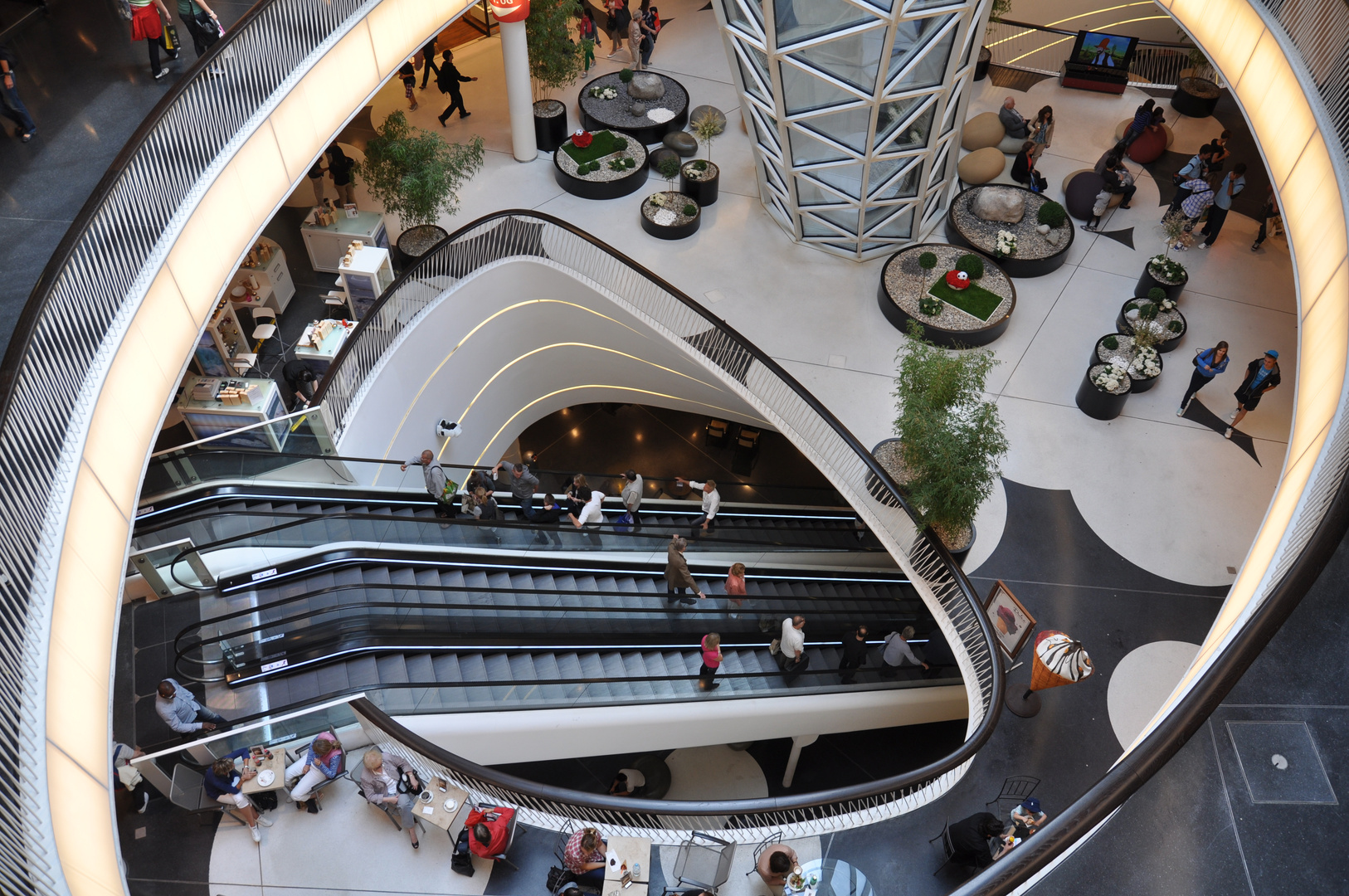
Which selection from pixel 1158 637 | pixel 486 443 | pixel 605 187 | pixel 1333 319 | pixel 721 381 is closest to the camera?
pixel 1333 319

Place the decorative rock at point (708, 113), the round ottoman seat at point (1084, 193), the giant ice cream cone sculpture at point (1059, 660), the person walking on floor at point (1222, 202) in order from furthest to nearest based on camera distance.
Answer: the decorative rock at point (708, 113), the round ottoman seat at point (1084, 193), the person walking on floor at point (1222, 202), the giant ice cream cone sculpture at point (1059, 660)

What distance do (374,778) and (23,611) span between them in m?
3.49

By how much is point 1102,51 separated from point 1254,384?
9279 millimetres

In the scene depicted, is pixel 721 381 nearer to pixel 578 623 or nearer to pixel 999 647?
pixel 578 623

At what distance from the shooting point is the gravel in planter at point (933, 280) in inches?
580

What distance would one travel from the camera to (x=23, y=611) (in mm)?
6672

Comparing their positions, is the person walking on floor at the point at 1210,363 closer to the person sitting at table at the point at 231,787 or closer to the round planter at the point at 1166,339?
the round planter at the point at 1166,339

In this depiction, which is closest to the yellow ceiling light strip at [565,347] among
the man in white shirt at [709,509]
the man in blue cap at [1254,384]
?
the man in white shirt at [709,509]

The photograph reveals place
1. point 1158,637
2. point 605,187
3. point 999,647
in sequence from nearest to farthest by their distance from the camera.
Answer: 1. point 999,647
2. point 1158,637
3. point 605,187

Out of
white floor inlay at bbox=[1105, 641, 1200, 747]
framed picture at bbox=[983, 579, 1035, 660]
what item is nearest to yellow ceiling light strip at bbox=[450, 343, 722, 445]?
framed picture at bbox=[983, 579, 1035, 660]

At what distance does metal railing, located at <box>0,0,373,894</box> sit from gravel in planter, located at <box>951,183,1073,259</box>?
1063 centimetres

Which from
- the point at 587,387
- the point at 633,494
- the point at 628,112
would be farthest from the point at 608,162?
the point at 633,494

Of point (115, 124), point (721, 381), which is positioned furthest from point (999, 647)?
point (115, 124)

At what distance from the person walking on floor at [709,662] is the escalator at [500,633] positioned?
119mm
